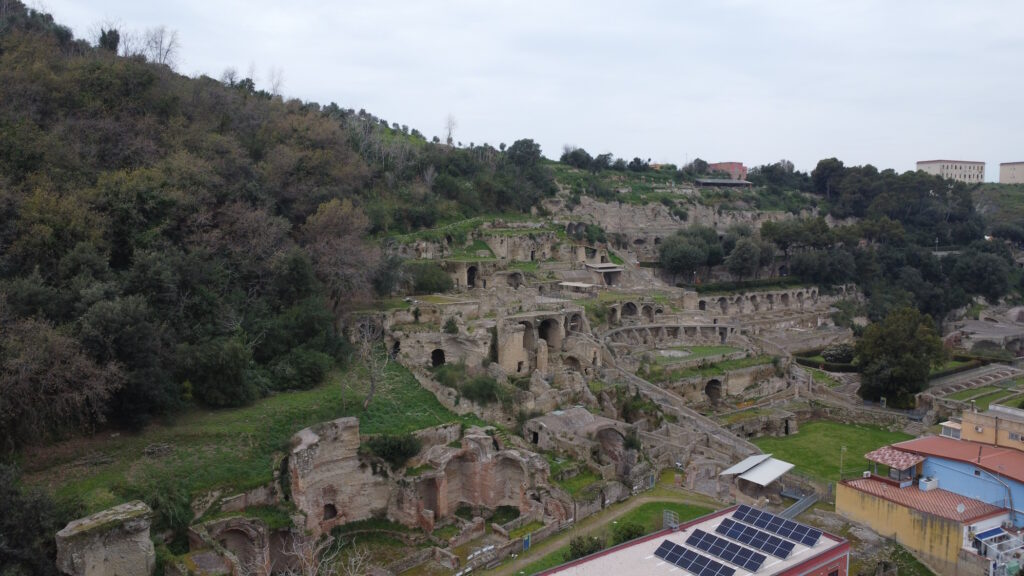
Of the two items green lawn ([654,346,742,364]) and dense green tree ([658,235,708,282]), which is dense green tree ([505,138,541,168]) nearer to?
dense green tree ([658,235,708,282])

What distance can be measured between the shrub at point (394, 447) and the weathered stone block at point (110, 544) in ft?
23.8

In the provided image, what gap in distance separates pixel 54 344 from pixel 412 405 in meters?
11.3

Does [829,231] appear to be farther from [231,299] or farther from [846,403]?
[231,299]

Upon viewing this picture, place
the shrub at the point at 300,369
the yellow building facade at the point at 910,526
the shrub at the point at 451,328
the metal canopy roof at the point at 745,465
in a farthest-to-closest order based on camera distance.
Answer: the shrub at the point at 451,328
the metal canopy roof at the point at 745,465
the shrub at the point at 300,369
the yellow building facade at the point at 910,526

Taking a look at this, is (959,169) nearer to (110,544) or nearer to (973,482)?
(973,482)

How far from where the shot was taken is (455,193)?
55.5 metres

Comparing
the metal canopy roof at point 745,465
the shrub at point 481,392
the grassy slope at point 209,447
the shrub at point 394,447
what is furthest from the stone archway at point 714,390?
the shrub at point 394,447

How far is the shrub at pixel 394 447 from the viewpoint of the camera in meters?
22.6

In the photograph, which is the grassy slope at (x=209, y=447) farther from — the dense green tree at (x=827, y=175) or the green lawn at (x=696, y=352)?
the dense green tree at (x=827, y=175)

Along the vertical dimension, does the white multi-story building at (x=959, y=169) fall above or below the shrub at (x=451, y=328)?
above

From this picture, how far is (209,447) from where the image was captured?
66.1ft

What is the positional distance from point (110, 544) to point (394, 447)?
8658 mm

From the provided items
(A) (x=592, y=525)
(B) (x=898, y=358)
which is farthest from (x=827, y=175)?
(A) (x=592, y=525)

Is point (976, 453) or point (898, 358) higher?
point (898, 358)
